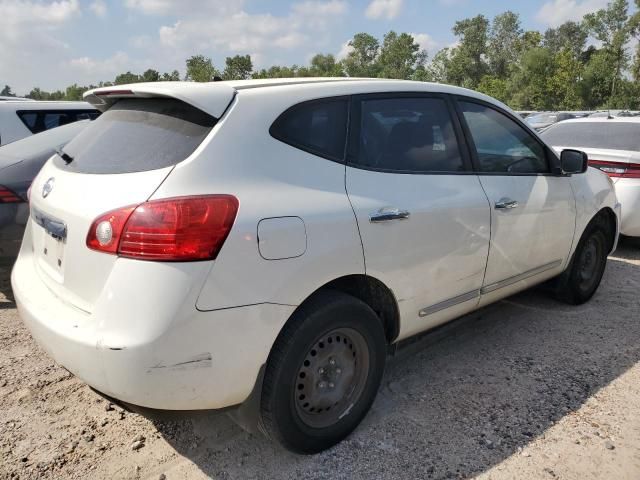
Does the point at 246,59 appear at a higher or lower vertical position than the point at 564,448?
higher

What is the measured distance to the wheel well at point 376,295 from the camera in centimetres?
250

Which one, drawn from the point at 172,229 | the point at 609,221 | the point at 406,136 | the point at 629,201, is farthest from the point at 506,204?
the point at 629,201

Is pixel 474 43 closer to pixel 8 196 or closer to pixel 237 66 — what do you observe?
pixel 237 66

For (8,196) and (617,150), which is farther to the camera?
(617,150)

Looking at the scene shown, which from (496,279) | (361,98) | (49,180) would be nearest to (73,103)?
(49,180)

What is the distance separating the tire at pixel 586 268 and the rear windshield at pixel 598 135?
6.51 feet

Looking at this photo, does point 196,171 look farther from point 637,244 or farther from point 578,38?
point 578,38

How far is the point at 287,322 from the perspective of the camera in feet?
7.23

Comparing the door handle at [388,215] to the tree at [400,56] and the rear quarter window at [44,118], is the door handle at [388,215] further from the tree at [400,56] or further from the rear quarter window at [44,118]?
the tree at [400,56]

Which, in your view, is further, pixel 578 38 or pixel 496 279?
pixel 578 38

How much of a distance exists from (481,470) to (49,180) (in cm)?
247

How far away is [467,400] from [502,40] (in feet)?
322

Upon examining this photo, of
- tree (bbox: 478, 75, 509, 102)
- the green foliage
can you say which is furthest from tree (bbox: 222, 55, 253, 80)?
tree (bbox: 478, 75, 509, 102)

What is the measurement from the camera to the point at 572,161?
3777 mm
